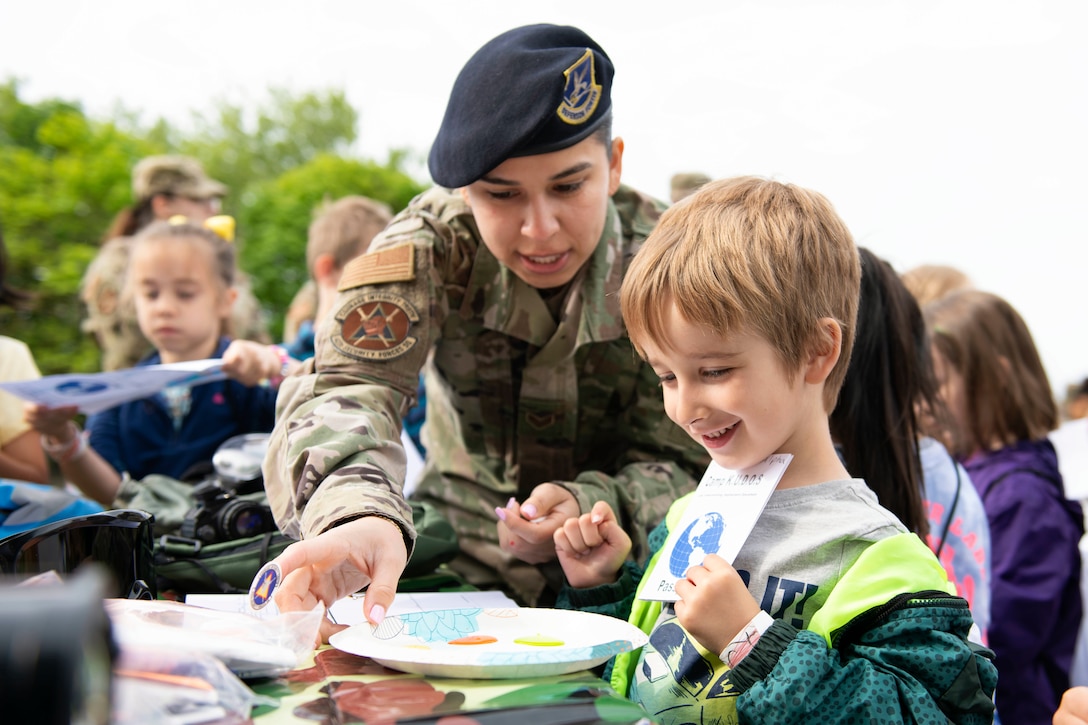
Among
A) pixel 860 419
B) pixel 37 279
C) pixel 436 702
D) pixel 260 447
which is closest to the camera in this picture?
pixel 436 702

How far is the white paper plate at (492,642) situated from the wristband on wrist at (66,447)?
215cm

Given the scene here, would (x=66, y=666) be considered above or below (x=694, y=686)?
above

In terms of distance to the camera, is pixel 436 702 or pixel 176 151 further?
pixel 176 151

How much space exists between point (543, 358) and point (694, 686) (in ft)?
3.65

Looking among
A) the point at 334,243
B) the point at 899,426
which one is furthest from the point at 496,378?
the point at 334,243

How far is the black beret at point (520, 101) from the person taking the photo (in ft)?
6.23

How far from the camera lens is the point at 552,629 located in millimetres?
1322

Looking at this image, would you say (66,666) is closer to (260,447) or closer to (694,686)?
(694,686)

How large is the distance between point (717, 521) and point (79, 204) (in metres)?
17.7

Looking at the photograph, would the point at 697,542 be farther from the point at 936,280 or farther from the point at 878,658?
the point at 936,280

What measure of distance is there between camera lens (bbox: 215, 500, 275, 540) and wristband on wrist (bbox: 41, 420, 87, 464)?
1.21 metres

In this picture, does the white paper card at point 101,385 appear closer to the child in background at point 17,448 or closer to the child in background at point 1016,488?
the child in background at point 17,448

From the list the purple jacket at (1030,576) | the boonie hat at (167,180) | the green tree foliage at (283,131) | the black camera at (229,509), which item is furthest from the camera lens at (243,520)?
the green tree foliage at (283,131)

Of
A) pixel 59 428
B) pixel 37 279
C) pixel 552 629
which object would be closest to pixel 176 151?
pixel 37 279
